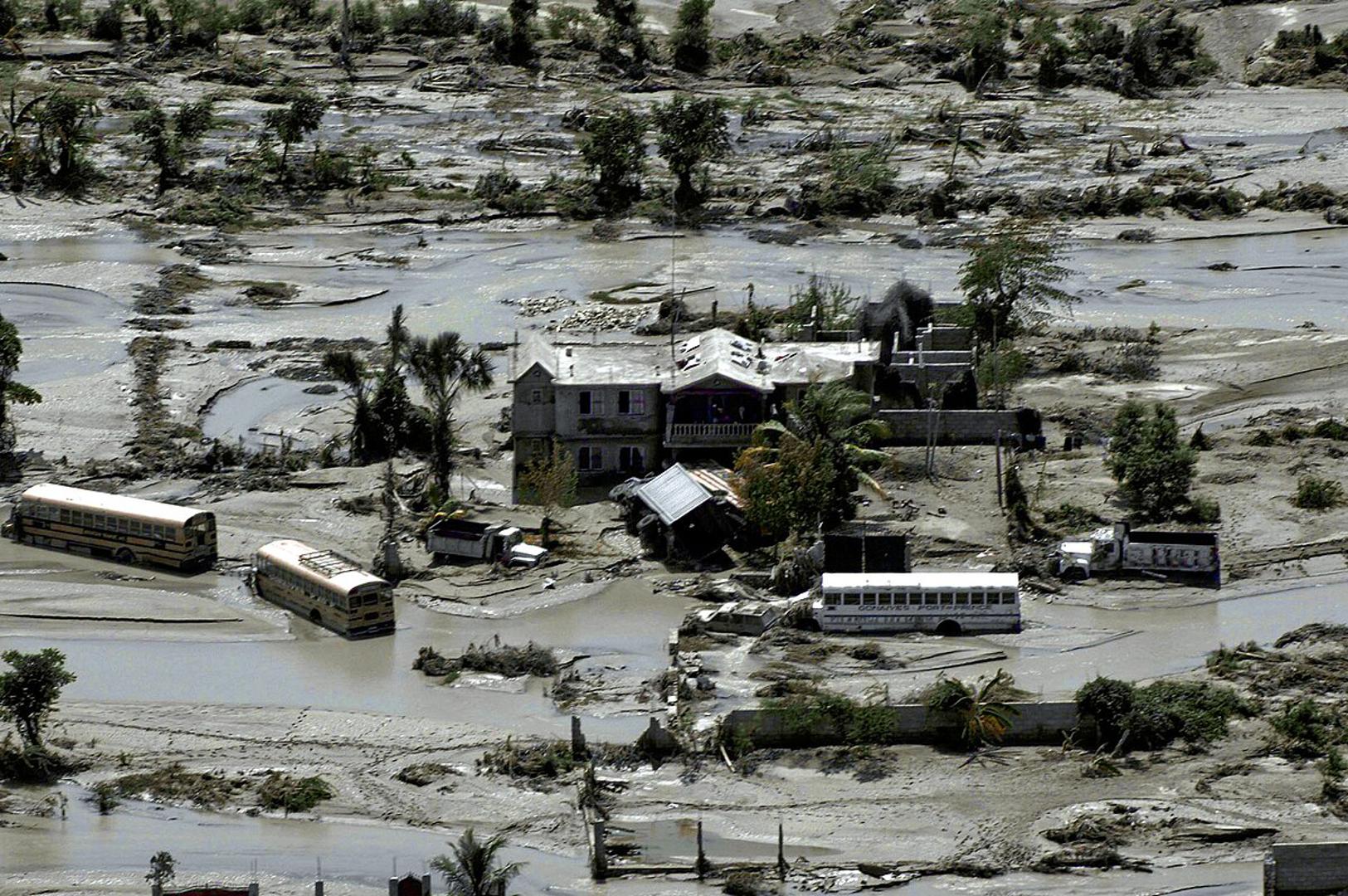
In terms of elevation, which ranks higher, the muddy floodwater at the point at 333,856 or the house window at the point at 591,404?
the house window at the point at 591,404

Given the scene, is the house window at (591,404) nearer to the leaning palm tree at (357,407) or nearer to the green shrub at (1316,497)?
the leaning palm tree at (357,407)

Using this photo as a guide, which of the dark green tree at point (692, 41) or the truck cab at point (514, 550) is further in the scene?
the dark green tree at point (692, 41)

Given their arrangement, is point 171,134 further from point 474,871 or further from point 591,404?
point 474,871

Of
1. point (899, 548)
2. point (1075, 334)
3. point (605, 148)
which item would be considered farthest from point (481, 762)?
point (605, 148)

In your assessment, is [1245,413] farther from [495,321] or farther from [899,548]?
[495,321]

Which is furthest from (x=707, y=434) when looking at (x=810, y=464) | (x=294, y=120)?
(x=294, y=120)

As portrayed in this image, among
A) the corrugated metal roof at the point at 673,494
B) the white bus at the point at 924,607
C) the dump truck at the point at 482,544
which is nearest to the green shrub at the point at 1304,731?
the white bus at the point at 924,607
